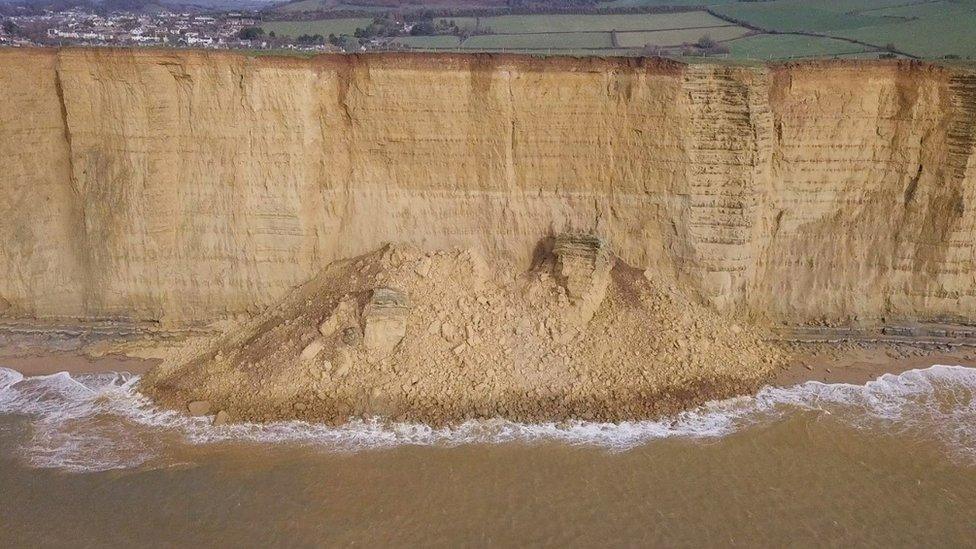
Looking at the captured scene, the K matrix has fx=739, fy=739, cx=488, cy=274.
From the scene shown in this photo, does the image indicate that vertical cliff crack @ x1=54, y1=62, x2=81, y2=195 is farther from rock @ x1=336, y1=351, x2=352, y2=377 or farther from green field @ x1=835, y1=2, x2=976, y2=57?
green field @ x1=835, y1=2, x2=976, y2=57

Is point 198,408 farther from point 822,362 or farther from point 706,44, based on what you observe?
point 706,44

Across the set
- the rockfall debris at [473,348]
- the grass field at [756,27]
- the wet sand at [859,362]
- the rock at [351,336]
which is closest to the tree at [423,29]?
the grass field at [756,27]

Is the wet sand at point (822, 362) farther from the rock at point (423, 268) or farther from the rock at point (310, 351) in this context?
the rock at point (423, 268)

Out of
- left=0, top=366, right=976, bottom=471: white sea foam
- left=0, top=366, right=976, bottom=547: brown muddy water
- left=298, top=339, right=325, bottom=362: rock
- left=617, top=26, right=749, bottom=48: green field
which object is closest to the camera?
left=0, top=366, right=976, bottom=547: brown muddy water

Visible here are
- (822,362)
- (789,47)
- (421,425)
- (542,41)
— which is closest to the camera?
(421,425)

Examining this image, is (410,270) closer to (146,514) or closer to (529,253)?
(529,253)

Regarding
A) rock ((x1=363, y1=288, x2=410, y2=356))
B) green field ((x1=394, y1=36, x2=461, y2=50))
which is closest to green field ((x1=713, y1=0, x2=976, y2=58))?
green field ((x1=394, y1=36, x2=461, y2=50))

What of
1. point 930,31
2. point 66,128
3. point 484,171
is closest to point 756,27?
point 930,31
